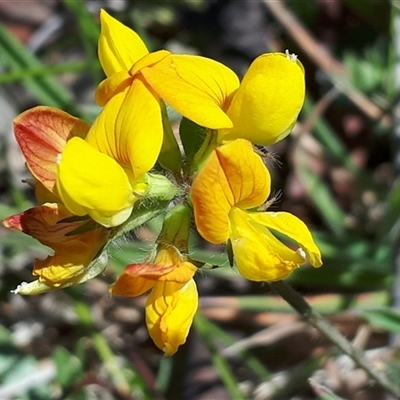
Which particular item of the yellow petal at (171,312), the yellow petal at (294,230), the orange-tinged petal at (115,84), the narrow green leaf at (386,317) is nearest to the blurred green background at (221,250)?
the narrow green leaf at (386,317)

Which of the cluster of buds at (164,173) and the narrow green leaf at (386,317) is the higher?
the cluster of buds at (164,173)

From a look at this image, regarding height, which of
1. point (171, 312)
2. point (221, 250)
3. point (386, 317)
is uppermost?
point (171, 312)

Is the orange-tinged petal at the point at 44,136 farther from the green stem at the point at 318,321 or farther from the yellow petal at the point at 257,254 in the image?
the green stem at the point at 318,321

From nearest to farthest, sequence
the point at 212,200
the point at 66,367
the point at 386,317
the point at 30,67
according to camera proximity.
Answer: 1. the point at 212,200
2. the point at 386,317
3. the point at 66,367
4. the point at 30,67

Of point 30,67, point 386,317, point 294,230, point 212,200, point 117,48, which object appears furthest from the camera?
point 30,67

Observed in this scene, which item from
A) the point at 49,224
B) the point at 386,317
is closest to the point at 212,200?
the point at 49,224

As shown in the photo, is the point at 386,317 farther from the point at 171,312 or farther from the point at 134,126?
the point at 134,126

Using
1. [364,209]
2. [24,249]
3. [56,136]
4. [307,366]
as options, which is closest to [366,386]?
[307,366]

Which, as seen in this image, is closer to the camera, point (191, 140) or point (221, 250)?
point (191, 140)
